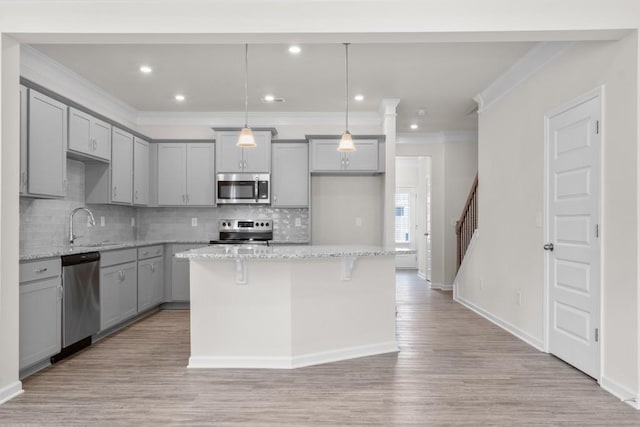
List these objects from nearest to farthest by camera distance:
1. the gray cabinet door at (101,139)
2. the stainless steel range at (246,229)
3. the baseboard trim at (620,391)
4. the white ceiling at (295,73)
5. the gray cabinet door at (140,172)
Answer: the baseboard trim at (620,391), the white ceiling at (295,73), the gray cabinet door at (101,139), the gray cabinet door at (140,172), the stainless steel range at (246,229)

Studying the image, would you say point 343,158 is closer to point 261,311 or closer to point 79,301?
point 261,311

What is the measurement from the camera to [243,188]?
607 cm

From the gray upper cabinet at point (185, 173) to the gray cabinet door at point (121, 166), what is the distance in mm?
631

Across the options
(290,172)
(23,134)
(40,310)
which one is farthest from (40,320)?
(290,172)

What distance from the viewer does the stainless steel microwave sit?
6.06m

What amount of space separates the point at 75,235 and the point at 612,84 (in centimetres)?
520

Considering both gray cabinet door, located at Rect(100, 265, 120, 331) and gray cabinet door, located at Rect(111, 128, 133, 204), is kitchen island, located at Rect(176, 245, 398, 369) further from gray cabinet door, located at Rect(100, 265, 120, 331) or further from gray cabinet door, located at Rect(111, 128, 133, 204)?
gray cabinet door, located at Rect(111, 128, 133, 204)

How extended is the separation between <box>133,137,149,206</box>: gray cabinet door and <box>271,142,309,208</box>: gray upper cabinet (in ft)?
5.77

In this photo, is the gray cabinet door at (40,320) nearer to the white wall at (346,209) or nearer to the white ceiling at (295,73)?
the white ceiling at (295,73)

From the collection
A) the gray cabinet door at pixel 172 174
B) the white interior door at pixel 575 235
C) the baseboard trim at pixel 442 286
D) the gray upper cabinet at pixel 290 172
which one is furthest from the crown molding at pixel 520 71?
the gray cabinet door at pixel 172 174

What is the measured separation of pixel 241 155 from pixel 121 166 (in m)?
1.55

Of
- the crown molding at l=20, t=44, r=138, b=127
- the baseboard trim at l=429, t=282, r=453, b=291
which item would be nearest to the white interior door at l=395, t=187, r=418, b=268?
the baseboard trim at l=429, t=282, r=453, b=291

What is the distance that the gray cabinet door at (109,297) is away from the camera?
14.1 feet

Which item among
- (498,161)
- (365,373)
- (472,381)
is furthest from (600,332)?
(498,161)
